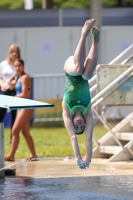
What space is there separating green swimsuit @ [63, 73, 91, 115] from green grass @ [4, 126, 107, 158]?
A: 202 inches

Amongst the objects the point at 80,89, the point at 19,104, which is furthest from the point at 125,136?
the point at 80,89

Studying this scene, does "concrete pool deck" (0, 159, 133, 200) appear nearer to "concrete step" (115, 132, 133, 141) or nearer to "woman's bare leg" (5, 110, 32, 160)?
"woman's bare leg" (5, 110, 32, 160)

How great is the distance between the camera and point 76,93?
8422 millimetres

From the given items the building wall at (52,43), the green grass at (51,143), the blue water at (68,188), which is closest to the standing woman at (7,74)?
the green grass at (51,143)

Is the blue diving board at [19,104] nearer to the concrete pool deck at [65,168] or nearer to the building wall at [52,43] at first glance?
the concrete pool deck at [65,168]

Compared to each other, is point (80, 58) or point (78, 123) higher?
point (80, 58)

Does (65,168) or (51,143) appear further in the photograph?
(51,143)

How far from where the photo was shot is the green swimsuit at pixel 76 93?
8422 millimetres

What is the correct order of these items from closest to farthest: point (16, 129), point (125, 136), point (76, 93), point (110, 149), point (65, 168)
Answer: point (76, 93), point (65, 168), point (125, 136), point (16, 129), point (110, 149)

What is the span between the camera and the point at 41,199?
323 inches

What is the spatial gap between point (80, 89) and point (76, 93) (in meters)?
0.07

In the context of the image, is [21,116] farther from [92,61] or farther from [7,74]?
[92,61]

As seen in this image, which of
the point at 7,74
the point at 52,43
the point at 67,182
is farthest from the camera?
the point at 52,43

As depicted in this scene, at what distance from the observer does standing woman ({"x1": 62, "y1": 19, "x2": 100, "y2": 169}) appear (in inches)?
324
